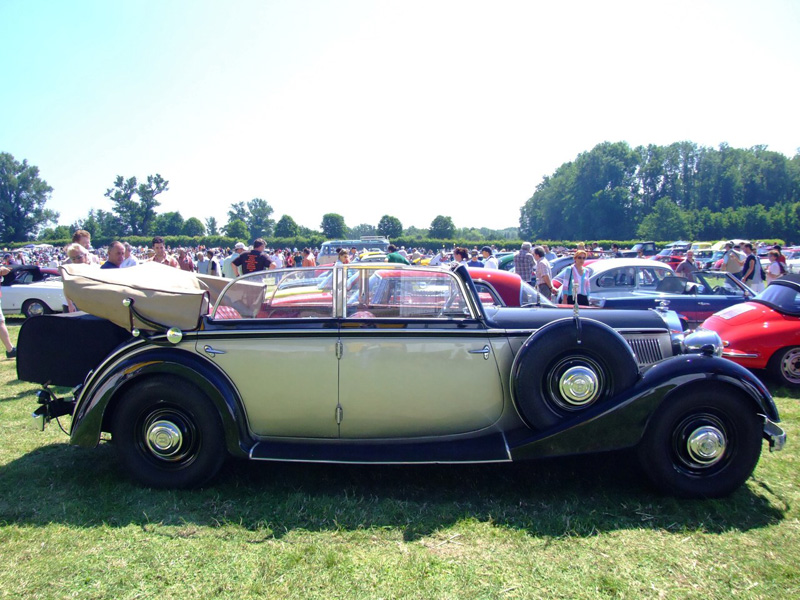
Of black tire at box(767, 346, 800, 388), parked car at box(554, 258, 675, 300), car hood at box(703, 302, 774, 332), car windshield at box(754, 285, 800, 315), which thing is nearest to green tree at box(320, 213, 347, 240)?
parked car at box(554, 258, 675, 300)

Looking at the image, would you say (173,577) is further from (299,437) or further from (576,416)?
(576,416)

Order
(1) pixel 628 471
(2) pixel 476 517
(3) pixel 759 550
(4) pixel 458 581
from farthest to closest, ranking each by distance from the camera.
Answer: (1) pixel 628 471 → (2) pixel 476 517 → (3) pixel 759 550 → (4) pixel 458 581

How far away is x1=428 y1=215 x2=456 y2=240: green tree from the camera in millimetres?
92475

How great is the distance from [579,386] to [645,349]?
3.11ft

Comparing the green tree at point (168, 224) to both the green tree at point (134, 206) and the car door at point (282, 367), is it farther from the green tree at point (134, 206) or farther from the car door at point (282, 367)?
the car door at point (282, 367)

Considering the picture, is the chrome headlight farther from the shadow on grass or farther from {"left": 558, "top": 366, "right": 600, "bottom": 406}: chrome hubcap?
the shadow on grass

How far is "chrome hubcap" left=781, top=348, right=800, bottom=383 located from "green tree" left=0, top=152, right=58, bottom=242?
127248mm

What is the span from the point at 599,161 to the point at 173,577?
4270 inches

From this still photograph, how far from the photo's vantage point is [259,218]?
5187 inches

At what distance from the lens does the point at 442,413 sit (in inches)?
148

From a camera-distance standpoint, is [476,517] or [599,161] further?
[599,161]

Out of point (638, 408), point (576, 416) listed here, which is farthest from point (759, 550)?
point (576, 416)

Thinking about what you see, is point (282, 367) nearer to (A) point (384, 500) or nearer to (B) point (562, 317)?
(A) point (384, 500)

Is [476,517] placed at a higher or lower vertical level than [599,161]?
lower
